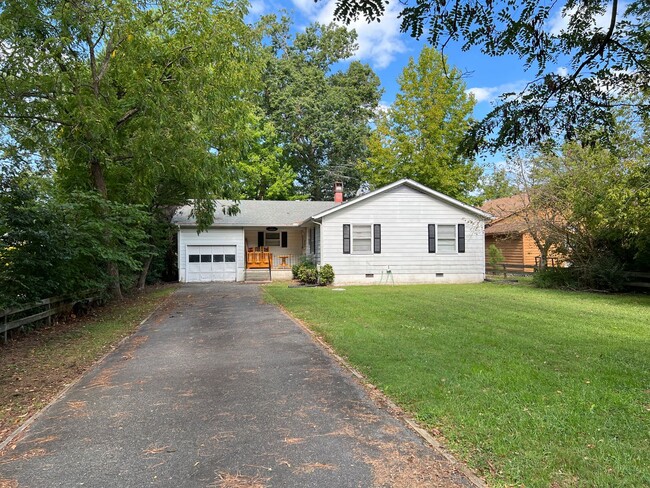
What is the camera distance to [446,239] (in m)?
22.0

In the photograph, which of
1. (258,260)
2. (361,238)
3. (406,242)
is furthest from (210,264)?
(406,242)

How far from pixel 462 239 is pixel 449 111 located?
1241cm

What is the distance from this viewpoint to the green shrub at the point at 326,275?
795 inches

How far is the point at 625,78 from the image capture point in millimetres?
3771

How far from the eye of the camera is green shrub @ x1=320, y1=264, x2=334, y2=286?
2020 centimetres

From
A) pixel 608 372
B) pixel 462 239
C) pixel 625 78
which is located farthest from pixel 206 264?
pixel 625 78

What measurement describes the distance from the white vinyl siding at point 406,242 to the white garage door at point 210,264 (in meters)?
5.99

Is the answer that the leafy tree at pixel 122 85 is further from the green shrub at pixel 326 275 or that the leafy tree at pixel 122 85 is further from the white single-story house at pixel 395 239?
the white single-story house at pixel 395 239

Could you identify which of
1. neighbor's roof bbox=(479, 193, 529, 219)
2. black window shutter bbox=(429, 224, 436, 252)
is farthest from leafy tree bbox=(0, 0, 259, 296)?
neighbor's roof bbox=(479, 193, 529, 219)

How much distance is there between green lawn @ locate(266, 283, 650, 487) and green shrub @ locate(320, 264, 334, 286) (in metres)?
8.14

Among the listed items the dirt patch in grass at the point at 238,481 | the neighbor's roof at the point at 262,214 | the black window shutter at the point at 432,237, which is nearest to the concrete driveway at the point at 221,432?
the dirt patch in grass at the point at 238,481

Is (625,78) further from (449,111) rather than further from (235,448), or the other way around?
(449,111)

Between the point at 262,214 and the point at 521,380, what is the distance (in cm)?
2184

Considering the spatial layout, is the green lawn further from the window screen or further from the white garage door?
the white garage door
